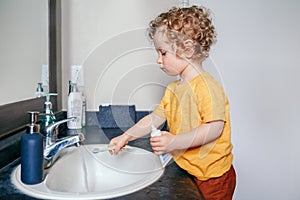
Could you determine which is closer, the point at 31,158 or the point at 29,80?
the point at 31,158

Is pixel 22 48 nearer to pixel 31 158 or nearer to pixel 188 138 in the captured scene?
pixel 31 158

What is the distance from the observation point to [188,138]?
893 mm

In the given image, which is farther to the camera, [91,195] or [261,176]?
[261,176]

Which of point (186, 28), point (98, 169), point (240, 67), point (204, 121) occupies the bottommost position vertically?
point (98, 169)

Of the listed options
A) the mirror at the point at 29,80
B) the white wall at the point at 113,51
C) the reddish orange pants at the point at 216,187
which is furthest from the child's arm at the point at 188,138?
the white wall at the point at 113,51

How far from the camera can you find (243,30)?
156 centimetres

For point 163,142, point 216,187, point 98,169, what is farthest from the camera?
point 98,169

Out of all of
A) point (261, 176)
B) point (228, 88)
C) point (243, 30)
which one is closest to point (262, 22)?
point (243, 30)

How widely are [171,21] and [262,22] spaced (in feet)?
2.58

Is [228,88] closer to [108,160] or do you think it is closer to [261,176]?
[261,176]

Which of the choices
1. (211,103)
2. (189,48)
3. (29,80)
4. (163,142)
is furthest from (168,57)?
(29,80)

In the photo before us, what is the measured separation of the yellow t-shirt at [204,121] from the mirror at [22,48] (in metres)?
0.67

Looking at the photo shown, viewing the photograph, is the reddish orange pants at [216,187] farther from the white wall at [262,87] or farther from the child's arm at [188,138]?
the white wall at [262,87]

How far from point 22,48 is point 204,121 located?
0.84 metres
